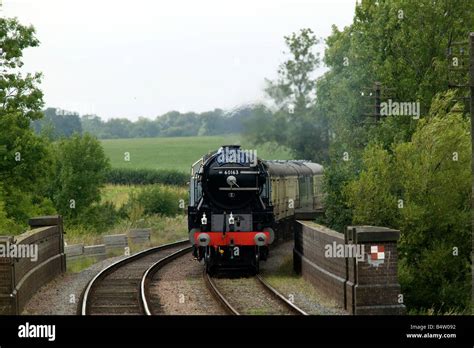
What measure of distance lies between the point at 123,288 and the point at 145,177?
131 feet

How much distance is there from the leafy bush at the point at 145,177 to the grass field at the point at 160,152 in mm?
387

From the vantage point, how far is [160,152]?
181 ft

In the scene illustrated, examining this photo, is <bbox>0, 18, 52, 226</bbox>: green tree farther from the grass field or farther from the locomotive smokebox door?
the locomotive smokebox door

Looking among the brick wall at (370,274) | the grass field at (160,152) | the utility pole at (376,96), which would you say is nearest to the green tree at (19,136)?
the grass field at (160,152)

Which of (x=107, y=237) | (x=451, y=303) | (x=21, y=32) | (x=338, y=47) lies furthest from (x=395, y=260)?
(x=338, y=47)

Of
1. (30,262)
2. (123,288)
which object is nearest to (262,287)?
(123,288)

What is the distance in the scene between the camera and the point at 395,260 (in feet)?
54.1

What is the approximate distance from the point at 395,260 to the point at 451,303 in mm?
10235

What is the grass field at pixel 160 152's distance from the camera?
46.2 meters

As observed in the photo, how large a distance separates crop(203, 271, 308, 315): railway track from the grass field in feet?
60.3

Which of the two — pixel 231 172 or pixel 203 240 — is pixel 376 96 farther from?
pixel 203 240

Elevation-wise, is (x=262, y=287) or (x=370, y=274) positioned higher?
(x=370, y=274)

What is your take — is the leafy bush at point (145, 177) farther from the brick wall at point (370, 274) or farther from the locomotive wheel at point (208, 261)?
the brick wall at point (370, 274)
